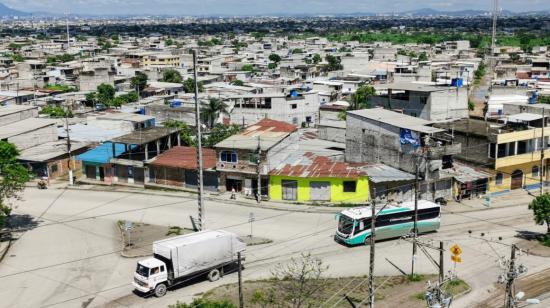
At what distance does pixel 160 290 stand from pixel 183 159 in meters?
18.0

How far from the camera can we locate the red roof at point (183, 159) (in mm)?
40206

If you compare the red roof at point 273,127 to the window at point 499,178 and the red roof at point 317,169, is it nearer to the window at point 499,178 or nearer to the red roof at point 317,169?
the red roof at point 317,169

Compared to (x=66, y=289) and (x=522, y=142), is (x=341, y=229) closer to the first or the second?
(x=66, y=289)

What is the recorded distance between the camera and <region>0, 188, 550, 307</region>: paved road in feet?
81.6

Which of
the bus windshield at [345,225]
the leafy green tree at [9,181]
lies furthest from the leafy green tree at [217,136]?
the bus windshield at [345,225]

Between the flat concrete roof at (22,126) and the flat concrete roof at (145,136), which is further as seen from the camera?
the flat concrete roof at (22,126)

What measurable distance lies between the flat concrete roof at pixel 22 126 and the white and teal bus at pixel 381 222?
29.6 m

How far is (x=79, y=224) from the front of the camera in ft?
111

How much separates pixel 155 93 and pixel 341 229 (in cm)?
5302

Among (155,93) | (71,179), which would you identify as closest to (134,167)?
(71,179)

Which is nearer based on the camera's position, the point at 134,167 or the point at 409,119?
the point at 409,119

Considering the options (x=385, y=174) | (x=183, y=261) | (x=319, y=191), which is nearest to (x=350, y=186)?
(x=319, y=191)

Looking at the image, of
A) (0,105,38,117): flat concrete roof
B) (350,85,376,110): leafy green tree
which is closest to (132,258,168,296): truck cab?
(0,105,38,117): flat concrete roof

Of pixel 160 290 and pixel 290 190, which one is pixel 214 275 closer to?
pixel 160 290
